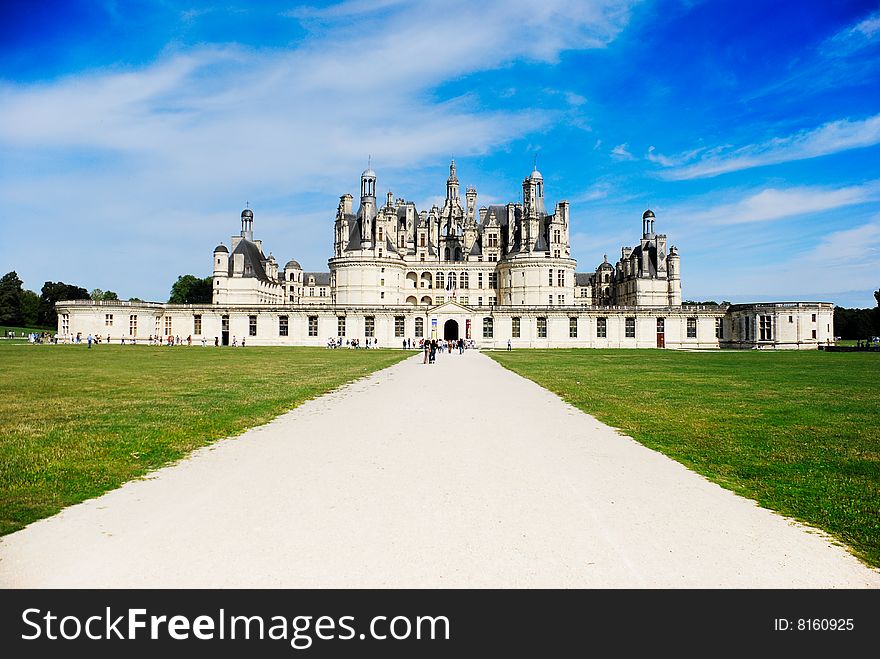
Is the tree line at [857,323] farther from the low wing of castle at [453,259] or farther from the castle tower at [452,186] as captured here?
the castle tower at [452,186]

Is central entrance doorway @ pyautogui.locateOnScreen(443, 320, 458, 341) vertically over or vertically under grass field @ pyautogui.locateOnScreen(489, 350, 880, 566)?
over

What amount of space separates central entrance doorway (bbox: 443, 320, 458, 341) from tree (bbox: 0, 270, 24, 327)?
86252 millimetres

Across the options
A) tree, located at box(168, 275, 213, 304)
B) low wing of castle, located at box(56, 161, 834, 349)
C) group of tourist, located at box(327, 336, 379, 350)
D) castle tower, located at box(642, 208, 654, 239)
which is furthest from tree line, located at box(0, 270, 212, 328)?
castle tower, located at box(642, 208, 654, 239)

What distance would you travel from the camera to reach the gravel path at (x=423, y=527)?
15.8 ft

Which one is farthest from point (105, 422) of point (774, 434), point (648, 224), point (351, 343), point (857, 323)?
point (857, 323)

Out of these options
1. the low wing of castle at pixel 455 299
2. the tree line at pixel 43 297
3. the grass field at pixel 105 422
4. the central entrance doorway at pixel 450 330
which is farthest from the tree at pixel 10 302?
the grass field at pixel 105 422

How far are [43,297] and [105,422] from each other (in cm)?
13199

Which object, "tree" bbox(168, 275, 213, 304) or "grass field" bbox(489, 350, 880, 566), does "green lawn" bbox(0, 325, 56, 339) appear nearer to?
"tree" bbox(168, 275, 213, 304)

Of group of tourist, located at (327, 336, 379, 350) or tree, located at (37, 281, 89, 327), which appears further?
tree, located at (37, 281, 89, 327)

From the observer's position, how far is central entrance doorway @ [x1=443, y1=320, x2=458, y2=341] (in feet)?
249

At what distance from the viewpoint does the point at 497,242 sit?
91.6m

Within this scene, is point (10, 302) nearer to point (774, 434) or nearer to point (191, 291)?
point (191, 291)

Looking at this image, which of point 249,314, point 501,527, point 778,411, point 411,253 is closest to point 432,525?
point 501,527
